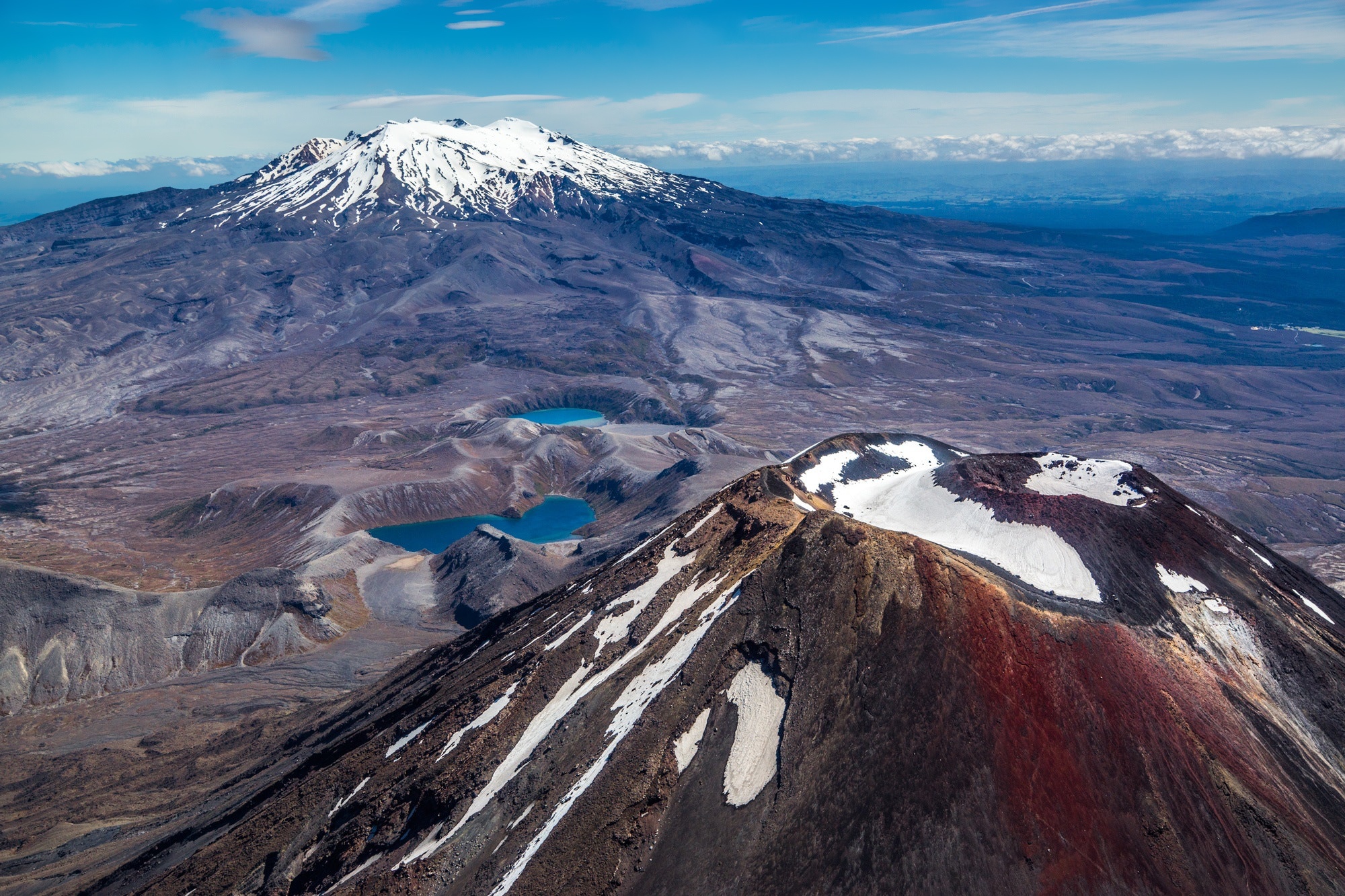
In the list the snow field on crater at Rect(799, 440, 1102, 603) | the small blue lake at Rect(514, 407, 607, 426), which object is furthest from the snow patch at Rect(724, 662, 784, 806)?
the small blue lake at Rect(514, 407, 607, 426)

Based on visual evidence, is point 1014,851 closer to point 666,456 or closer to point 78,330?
→ point 666,456

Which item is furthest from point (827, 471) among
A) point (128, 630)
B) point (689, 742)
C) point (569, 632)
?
point (128, 630)

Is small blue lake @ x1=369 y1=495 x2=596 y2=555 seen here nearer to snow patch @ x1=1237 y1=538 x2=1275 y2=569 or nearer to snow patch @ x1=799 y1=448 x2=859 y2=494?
snow patch @ x1=799 y1=448 x2=859 y2=494

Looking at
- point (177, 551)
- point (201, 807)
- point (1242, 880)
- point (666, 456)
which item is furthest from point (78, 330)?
point (1242, 880)

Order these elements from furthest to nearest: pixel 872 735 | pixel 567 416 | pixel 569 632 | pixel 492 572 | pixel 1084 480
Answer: pixel 567 416, pixel 492 572, pixel 1084 480, pixel 569 632, pixel 872 735

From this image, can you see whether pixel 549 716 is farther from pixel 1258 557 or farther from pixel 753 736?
pixel 1258 557

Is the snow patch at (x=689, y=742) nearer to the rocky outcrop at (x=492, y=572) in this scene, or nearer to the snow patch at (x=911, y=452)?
the snow patch at (x=911, y=452)
